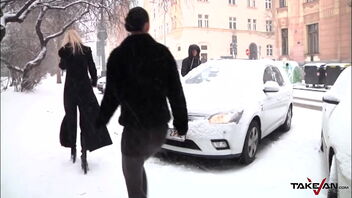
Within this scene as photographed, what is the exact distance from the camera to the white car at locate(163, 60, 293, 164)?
373 cm

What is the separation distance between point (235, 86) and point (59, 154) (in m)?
2.13

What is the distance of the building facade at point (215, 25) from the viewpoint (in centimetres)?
267

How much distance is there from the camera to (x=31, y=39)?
2.42 metres

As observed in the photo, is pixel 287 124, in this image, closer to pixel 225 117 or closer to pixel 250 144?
pixel 250 144

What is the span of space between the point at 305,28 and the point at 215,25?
1088 millimetres

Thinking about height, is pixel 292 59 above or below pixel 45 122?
above

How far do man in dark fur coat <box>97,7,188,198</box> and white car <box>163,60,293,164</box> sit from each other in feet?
3.56

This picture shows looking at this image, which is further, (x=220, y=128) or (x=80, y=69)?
(x=220, y=128)

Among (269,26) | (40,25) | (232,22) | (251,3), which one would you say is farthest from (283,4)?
(40,25)

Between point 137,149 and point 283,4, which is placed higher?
point 283,4

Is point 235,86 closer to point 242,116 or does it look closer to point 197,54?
point 242,116

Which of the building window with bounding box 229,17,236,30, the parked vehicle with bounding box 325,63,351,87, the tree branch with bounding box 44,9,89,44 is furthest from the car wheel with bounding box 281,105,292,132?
the tree branch with bounding box 44,9,89,44

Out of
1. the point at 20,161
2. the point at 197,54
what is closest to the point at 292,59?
the point at 197,54

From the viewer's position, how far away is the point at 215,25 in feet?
9.08
